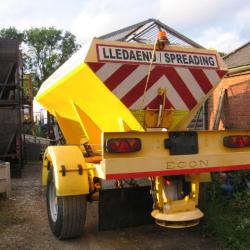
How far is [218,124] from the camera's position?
7.23 meters

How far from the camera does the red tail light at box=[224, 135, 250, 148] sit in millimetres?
4410

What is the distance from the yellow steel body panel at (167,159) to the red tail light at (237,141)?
0.13 ft

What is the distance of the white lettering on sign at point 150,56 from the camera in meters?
4.40

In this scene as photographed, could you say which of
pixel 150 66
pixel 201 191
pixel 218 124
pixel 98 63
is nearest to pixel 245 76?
pixel 218 124

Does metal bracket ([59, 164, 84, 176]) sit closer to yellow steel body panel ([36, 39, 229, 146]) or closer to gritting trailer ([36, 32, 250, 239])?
gritting trailer ([36, 32, 250, 239])

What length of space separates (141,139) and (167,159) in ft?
1.07

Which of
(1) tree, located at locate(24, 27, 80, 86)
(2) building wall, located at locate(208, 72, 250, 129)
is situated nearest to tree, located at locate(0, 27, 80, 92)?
(1) tree, located at locate(24, 27, 80, 86)

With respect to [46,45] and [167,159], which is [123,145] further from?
[46,45]

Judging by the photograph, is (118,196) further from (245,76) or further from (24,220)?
(245,76)

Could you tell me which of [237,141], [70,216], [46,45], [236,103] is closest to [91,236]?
[70,216]

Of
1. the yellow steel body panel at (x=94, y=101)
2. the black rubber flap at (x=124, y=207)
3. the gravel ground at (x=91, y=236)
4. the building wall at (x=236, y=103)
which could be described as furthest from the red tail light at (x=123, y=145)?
the building wall at (x=236, y=103)

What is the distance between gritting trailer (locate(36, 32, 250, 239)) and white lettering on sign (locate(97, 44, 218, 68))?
11 mm

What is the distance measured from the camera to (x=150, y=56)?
4.57 m

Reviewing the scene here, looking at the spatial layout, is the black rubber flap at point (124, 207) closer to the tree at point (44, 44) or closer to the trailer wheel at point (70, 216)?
the trailer wheel at point (70, 216)
